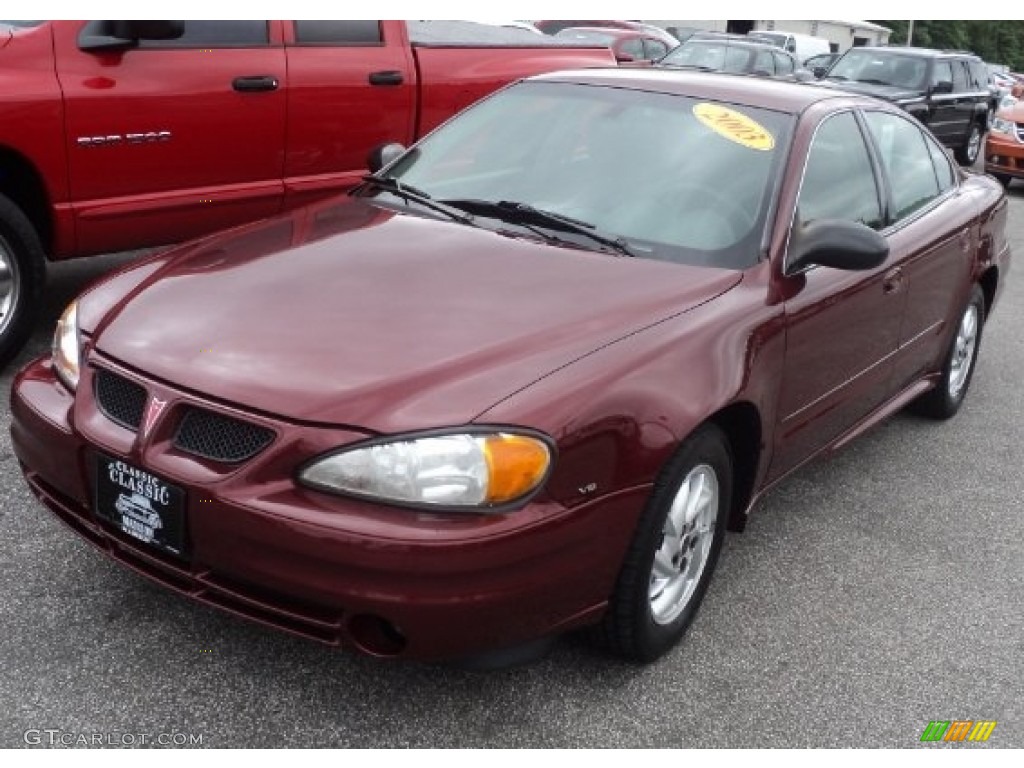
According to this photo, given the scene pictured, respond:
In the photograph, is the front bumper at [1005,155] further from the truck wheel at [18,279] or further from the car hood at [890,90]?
the truck wheel at [18,279]

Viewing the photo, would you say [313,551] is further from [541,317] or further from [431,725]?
[541,317]

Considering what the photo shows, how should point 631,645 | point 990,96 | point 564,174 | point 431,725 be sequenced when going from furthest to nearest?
1. point 990,96
2. point 564,174
3. point 631,645
4. point 431,725

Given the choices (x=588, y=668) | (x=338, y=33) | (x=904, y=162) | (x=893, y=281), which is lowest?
(x=588, y=668)

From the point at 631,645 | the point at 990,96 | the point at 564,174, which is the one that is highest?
the point at 564,174

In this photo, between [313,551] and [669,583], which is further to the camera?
[669,583]

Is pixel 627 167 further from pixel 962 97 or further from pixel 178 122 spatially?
pixel 962 97

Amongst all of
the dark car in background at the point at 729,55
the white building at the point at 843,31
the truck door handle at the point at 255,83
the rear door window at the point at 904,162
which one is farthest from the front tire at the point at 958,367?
the white building at the point at 843,31

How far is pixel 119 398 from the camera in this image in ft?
8.91

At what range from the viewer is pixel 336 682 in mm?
2859

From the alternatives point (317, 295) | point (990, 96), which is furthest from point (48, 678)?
point (990, 96)

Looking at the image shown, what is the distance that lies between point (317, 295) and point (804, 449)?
5.62 ft

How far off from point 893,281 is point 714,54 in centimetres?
1367

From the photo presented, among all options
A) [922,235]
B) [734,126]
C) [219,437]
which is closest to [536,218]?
[734,126]

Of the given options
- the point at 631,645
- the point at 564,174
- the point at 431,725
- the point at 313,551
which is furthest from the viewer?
the point at 564,174
